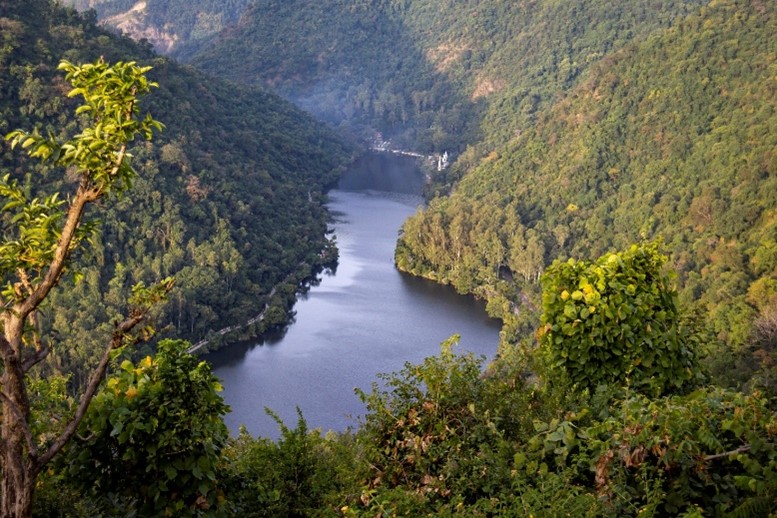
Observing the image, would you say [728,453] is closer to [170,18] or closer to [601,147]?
[601,147]

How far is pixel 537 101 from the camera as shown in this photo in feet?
256

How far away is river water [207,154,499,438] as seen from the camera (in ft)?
92.0

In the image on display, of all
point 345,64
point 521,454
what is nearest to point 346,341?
point 521,454

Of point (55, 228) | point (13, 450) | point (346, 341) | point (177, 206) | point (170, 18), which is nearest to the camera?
point (13, 450)

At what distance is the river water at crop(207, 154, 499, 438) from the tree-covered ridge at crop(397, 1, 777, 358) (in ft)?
7.31

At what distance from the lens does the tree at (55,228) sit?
3.90m

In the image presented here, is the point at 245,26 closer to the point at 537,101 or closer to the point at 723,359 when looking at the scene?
the point at 537,101

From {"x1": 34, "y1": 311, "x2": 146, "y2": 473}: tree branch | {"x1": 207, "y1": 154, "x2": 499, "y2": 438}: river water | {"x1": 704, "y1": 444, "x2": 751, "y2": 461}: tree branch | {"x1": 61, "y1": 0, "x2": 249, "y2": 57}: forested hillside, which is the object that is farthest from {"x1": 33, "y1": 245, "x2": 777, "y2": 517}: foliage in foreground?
{"x1": 61, "y1": 0, "x2": 249, "y2": 57}: forested hillside

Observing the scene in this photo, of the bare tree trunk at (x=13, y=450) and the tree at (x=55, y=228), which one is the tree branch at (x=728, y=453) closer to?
the tree at (x=55, y=228)

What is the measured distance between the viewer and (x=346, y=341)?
3444cm

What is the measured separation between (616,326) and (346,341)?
28.1m

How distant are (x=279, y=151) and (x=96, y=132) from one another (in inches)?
2402

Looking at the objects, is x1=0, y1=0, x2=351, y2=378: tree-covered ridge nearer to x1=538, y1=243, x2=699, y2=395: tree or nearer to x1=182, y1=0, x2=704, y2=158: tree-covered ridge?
x1=538, y1=243, x2=699, y2=395: tree

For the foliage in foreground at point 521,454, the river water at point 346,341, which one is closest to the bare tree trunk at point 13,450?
the foliage in foreground at point 521,454
